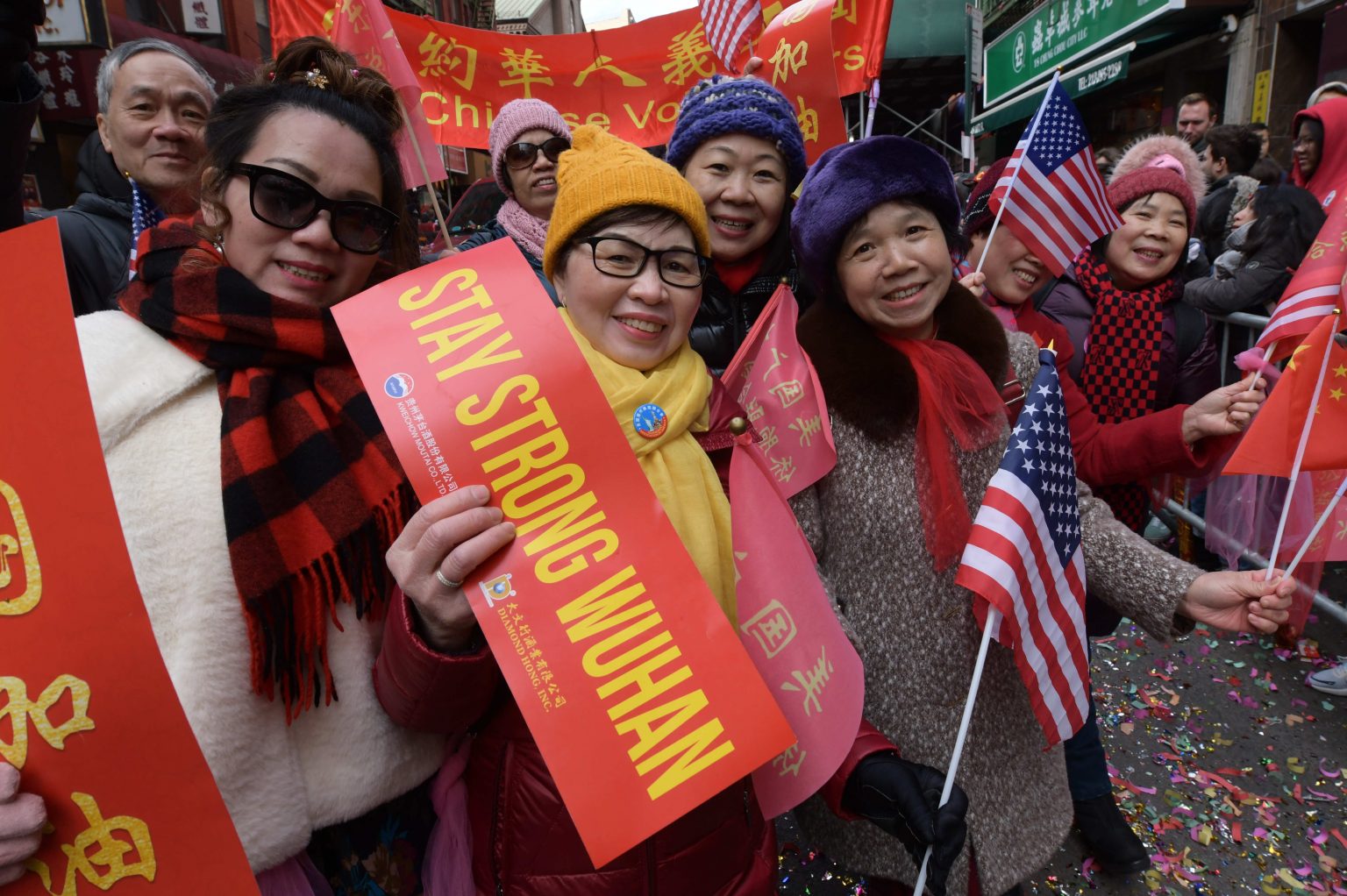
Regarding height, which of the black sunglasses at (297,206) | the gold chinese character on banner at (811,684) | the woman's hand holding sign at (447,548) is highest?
the black sunglasses at (297,206)

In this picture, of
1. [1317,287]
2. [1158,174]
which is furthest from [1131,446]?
[1158,174]

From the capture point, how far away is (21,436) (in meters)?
0.89

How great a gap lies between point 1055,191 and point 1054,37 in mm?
13332

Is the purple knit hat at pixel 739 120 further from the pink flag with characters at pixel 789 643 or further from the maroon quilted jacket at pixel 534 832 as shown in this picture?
the maroon quilted jacket at pixel 534 832

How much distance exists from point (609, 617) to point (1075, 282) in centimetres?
297

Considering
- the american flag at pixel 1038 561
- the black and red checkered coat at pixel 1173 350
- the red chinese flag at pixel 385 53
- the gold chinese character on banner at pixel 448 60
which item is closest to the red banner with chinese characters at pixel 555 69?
the gold chinese character on banner at pixel 448 60

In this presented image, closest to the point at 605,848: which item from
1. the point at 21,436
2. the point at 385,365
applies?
the point at 385,365

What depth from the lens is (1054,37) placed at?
13180 millimetres

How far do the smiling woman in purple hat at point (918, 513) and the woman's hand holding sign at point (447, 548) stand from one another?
35.8 inches

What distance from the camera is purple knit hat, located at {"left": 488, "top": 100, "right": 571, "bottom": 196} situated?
133 inches

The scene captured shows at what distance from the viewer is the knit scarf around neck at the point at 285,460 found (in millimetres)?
1074

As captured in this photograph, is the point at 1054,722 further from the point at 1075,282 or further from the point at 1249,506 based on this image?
the point at 1075,282

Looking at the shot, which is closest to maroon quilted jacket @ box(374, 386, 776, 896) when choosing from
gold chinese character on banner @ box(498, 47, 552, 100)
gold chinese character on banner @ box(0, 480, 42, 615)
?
gold chinese character on banner @ box(0, 480, 42, 615)

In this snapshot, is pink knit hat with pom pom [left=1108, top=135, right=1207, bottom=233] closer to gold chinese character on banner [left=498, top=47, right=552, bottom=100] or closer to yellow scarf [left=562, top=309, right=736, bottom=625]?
yellow scarf [left=562, top=309, right=736, bottom=625]
